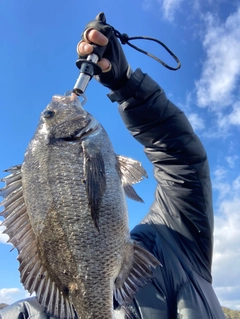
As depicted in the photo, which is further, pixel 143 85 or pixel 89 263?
pixel 143 85

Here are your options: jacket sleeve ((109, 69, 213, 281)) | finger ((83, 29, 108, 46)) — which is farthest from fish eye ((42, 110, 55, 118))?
jacket sleeve ((109, 69, 213, 281))

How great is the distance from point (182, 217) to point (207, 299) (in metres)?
0.99

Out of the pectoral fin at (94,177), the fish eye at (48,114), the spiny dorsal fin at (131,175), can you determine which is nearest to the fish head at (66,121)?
the fish eye at (48,114)

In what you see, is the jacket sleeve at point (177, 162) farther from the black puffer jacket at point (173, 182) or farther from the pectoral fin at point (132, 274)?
the pectoral fin at point (132, 274)

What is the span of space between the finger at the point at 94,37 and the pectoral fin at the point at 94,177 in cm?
112

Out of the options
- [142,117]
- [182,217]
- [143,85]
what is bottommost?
[182,217]

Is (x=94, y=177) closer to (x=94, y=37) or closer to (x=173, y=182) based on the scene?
(x=94, y=37)

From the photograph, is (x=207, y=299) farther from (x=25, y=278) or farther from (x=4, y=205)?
(x=4, y=205)

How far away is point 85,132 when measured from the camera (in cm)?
269

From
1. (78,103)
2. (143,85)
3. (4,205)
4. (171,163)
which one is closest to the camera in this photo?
(4,205)

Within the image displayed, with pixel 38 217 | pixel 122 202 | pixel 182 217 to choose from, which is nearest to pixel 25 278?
pixel 38 217

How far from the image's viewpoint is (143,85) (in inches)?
158

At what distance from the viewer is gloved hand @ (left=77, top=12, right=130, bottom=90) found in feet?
10.1

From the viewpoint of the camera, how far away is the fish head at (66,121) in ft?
8.79
